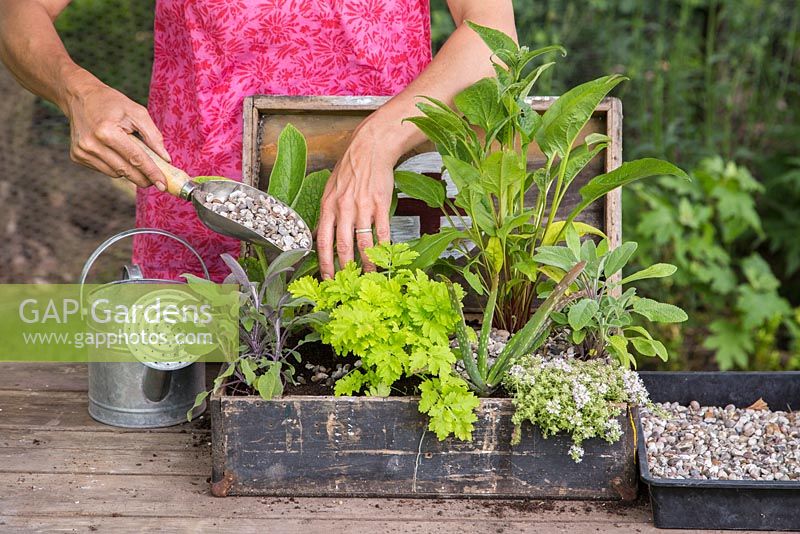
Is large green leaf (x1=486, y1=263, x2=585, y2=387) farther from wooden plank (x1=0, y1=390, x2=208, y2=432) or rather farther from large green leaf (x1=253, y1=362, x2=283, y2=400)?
wooden plank (x1=0, y1=390, x2=208, y2=432)

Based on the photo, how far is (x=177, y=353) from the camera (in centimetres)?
132

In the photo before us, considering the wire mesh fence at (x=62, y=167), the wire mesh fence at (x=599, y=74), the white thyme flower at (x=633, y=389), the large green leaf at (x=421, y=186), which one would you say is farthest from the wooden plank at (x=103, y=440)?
the wire mesh fence at (x=62, y=167)

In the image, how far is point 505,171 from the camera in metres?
1.22

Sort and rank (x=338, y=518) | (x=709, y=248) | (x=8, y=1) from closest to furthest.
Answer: (x=338, y=518) → (x=8, y=1) → (x=709, y=248)

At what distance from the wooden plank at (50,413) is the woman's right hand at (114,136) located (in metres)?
0.37

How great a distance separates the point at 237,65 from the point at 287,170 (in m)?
0.28

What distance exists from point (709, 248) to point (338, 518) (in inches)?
89.9

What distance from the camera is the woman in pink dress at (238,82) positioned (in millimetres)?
1327

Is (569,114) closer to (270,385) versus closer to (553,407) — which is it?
(553,407)

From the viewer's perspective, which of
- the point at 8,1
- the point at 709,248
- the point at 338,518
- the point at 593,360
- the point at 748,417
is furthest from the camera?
the point at 709,248

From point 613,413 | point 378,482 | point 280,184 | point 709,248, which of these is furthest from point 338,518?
point 709,248

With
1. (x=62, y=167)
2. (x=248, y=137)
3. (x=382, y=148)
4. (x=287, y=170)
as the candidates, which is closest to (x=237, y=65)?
(x=248, y=137)

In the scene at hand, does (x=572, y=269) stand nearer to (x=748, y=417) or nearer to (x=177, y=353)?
(x=748, y=417)

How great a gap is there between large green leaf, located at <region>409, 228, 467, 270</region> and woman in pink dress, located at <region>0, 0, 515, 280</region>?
2.4 inches
